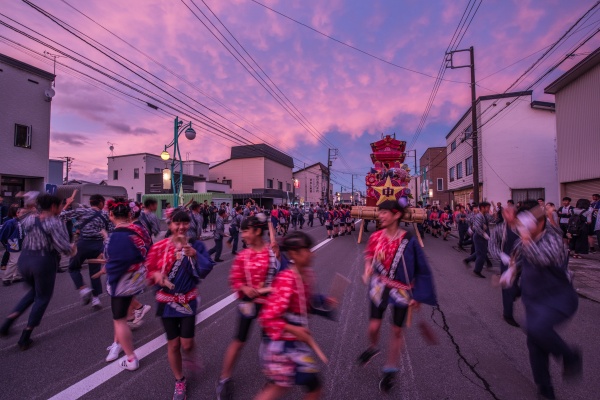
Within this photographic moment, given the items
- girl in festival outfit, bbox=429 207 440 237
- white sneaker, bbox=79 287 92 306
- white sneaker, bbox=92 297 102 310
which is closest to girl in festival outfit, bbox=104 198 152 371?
white sneaker, bbox=92 297 102 310

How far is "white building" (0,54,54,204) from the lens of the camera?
15.9 meters

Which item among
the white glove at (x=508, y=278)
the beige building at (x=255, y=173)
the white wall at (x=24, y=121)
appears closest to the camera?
the white glove at (x=508, y=278)

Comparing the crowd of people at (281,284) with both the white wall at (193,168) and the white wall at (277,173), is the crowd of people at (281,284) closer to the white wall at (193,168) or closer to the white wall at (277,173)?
the white wall at (193,168)

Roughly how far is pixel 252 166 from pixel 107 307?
44875mm

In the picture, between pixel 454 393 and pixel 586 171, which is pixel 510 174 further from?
pixel 454 393

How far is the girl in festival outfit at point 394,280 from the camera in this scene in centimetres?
296

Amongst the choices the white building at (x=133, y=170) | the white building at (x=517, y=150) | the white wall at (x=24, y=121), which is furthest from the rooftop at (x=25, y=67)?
the white building at (x=517, y=150)

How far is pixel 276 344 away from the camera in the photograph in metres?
1.97

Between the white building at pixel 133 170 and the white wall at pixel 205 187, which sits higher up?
the white building at pixel 133 170

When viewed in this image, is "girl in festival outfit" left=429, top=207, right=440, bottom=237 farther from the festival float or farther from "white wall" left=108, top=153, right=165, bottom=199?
"white wall" left=108, top=153, right=165, bottom=199

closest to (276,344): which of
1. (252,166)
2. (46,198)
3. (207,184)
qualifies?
(46,198)

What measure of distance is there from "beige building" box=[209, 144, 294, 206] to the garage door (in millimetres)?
35629

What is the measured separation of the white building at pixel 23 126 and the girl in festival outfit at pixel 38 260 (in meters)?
16.7

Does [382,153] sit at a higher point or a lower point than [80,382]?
higher
